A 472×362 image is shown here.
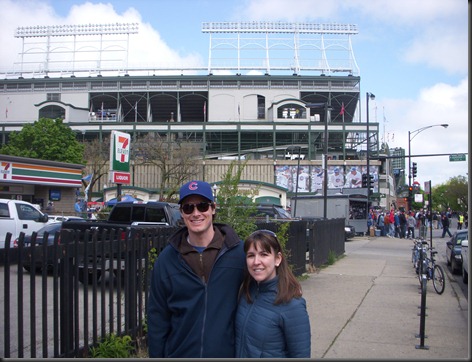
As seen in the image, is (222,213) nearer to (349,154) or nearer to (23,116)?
(349,154)

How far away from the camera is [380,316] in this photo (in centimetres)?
895

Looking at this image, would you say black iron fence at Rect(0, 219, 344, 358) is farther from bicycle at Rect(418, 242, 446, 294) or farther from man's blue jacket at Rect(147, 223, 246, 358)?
bicycle at Rect(418, 242, 446, 294)

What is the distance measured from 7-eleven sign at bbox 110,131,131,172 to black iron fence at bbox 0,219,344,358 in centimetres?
636

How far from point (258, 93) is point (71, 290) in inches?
2653

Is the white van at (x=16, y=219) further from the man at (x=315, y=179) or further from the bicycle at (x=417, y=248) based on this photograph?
the man at (x=315, y=179)

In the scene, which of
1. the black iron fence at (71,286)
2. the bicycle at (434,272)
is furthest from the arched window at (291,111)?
the black iron fence at (71,286)

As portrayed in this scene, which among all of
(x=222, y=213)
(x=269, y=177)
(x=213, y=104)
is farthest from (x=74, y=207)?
(x=213, y=104)

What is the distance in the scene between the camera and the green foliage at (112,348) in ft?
18.3

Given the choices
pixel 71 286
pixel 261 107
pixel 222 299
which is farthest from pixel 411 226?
pixel 261 107

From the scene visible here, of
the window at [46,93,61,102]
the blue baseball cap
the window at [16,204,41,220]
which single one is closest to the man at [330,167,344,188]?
the window at [46,93,61,102]

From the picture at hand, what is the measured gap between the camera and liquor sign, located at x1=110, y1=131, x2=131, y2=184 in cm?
1359

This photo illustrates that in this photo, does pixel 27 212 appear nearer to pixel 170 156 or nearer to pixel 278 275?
pixel 278 275

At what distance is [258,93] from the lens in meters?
71.1

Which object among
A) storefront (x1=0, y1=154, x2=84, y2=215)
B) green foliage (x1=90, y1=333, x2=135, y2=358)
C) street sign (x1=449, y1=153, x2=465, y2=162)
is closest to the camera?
green foliage (x1=90, y1=333, x2=135, y2=358)
